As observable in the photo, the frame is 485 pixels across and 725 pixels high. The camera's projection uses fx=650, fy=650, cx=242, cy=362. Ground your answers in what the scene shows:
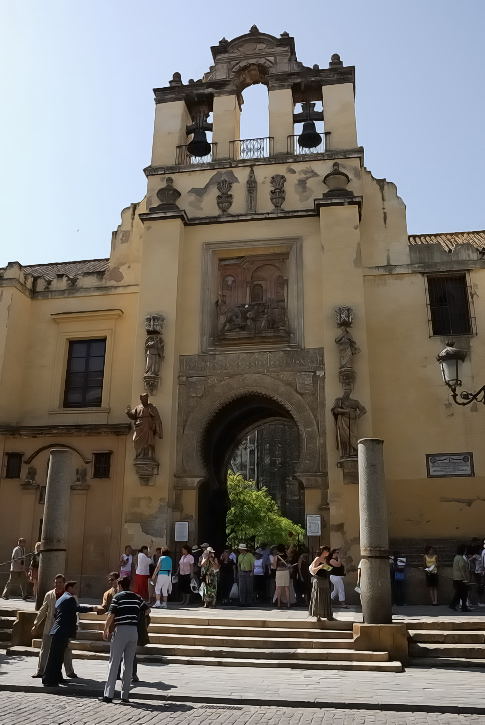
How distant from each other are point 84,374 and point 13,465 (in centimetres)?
352

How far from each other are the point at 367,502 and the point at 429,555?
16.4ft

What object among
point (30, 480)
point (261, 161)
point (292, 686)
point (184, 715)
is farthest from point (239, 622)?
point (261, 161)

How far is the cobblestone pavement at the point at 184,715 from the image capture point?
700 cm

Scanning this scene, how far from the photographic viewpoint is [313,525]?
1691cm

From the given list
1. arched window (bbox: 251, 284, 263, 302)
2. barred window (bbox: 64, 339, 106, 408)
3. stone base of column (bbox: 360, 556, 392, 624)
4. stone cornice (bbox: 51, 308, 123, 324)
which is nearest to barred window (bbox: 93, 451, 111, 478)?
barred window (bbox: 64, 339, 106, 408)

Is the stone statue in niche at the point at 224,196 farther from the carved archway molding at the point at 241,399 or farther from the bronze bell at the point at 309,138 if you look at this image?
the carved archway molding at the point at 241,399

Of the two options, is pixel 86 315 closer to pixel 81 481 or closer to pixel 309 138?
pixel 81 481

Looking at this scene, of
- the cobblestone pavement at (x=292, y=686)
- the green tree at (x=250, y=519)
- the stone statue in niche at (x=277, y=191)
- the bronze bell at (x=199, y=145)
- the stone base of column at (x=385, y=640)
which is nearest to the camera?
the cobblestone pavement at (x=292, y=686)

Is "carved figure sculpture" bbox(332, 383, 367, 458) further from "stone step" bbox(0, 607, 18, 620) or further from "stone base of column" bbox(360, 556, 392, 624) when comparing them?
"stone step" bbox(0, 607, 18, 620)

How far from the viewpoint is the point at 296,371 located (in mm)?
18562

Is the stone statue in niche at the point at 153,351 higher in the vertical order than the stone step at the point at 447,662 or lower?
higher

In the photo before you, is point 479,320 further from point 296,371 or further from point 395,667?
point 395,667

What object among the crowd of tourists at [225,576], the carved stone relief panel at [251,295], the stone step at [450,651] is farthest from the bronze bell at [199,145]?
the stone step at [450,651]

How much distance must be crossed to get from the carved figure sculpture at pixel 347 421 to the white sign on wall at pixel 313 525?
1749 millimetres
